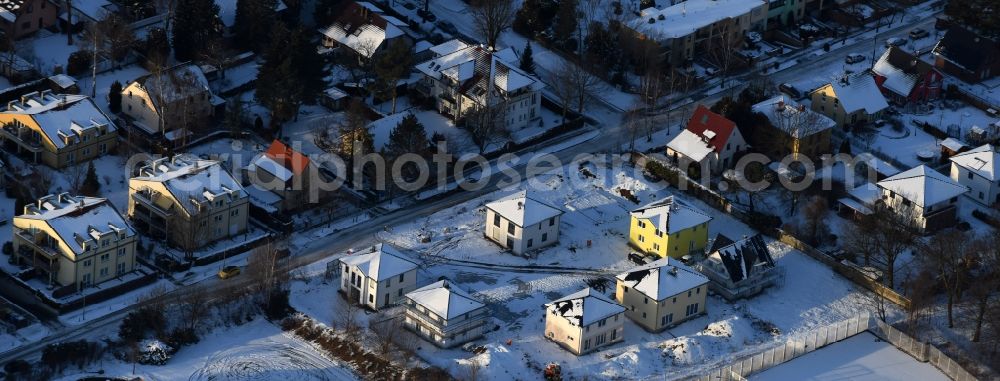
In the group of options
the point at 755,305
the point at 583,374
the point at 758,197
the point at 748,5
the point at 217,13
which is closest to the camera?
the point at 583,374

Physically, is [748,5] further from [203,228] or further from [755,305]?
[203,228]

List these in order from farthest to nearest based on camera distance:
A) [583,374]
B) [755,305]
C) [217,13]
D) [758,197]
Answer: [217,13] → [758,197] → [755,305] → [583,374]

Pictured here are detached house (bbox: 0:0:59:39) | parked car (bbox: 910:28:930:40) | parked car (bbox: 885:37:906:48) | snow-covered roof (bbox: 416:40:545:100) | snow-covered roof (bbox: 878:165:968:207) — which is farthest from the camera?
parked car (bbox: 910:28:930:40)

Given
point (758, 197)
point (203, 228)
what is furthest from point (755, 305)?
point (203, 228)

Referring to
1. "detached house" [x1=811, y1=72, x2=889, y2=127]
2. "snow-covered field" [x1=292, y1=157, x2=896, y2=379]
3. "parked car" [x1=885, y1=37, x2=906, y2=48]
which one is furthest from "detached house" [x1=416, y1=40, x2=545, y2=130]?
"parked car" [x1=885, y1=37, x2=906, y2=48]

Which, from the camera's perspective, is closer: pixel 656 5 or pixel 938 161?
pixel 938 161

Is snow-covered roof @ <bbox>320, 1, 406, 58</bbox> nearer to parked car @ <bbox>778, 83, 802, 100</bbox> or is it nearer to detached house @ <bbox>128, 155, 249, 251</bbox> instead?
detached house @ <bbox>128, 155, 249, 251</bbox>

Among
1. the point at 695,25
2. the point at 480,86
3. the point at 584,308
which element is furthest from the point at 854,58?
the point at 584,308

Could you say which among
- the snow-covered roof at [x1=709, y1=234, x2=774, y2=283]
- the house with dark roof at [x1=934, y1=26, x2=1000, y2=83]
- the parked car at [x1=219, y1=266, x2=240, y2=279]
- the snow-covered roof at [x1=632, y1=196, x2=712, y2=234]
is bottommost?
the parked car at [x1=219, y1=266, x2=240, y2=279]
